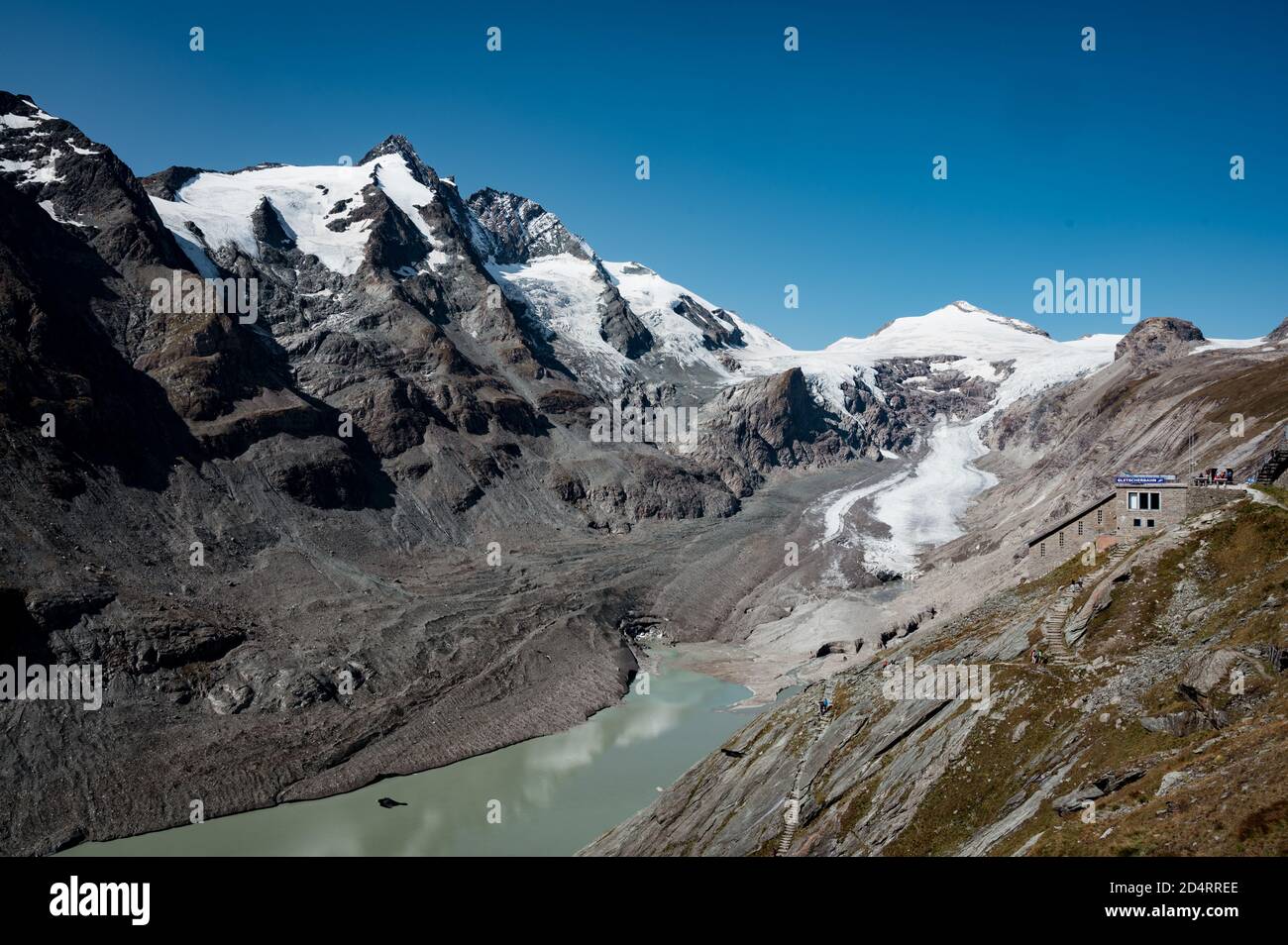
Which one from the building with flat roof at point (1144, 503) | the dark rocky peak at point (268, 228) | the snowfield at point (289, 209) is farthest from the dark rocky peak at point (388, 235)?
the building with flat roof at point (1144, 503)

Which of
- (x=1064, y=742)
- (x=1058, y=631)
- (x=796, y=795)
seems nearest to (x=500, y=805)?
(x=796, y=795)

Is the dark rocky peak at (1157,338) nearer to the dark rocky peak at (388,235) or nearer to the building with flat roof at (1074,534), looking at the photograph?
the building with flat roof at (1074,534)

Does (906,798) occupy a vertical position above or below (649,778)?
above

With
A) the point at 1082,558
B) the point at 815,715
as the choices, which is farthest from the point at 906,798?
the point at 1082,558

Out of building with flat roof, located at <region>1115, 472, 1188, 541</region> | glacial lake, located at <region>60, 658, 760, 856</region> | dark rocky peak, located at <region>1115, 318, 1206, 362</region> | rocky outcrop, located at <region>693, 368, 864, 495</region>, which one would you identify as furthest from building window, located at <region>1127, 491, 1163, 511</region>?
dark rocky peak, located at <region>1115, 318, 1206, 362</region>

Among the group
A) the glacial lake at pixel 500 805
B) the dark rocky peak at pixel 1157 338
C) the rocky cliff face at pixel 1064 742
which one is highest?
the dark rocky peak at pixel 1157 338

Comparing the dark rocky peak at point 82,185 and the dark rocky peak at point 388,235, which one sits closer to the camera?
the dark rocky peak at point 82,185
